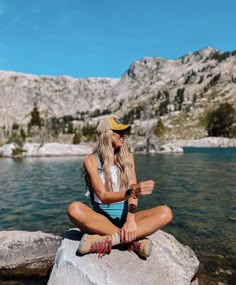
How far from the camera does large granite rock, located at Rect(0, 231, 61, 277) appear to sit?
418 inches

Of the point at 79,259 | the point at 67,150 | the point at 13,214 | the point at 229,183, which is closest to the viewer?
the point at 79,259

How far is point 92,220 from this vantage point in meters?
8.21

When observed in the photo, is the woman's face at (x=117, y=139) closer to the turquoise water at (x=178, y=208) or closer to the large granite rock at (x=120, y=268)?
the large granite rock at (x=120, y=268)

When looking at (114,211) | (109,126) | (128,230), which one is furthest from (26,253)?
(109,126)

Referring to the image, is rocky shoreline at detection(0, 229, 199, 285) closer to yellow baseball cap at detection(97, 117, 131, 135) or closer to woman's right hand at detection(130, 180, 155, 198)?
woman's right hand at detection(130, 180, 155, 198)

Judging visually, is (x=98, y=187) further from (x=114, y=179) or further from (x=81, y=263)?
(x=81, y=263)

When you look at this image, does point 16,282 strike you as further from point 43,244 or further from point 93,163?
point 93,163

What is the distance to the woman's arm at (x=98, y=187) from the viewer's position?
26.4 ft

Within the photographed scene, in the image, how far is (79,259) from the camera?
26.3ft

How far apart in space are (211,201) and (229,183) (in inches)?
369

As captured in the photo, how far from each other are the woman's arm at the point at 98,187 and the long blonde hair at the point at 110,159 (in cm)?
27

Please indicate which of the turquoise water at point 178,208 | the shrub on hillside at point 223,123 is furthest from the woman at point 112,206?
the shrub on hillside at point 223,123

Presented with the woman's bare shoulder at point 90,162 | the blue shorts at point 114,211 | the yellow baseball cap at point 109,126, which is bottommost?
the blue shorts at point 114,211

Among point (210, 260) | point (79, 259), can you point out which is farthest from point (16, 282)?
point (210, 260)
